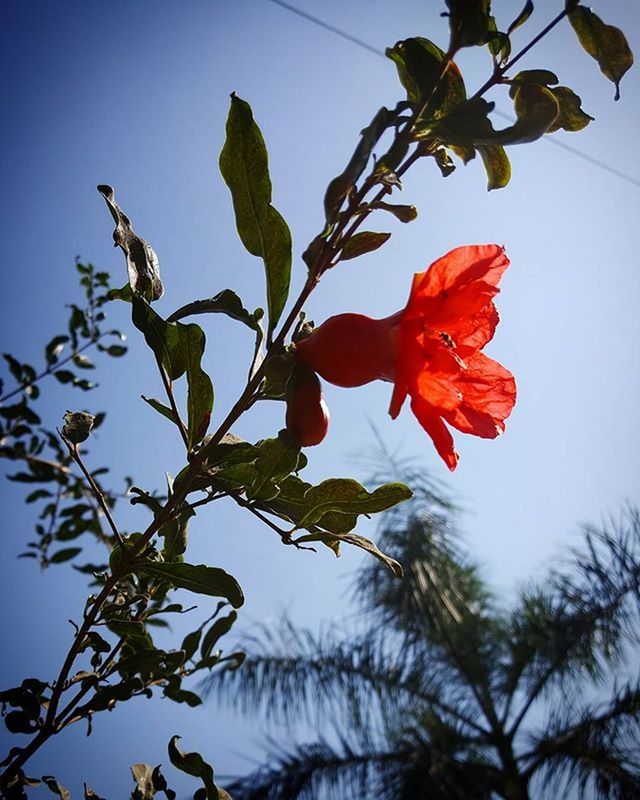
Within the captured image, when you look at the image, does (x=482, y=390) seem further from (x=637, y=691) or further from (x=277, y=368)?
(x=637, y=691)

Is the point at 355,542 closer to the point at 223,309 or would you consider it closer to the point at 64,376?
the point at 223,309

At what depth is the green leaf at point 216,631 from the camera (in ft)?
3.21

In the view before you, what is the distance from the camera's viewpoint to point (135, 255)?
65 centimetres

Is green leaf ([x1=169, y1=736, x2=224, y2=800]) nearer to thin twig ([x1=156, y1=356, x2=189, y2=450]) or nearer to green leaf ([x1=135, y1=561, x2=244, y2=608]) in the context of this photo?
green leaf ([x1=135, y1=561, x2=244, y2=608])

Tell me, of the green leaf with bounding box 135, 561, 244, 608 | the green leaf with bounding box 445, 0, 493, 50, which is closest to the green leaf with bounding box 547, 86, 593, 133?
the green leaf with bounding box 445, 0, 493, 50

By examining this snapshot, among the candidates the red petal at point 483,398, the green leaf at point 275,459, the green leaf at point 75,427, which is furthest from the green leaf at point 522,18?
the green leaf at point 75,427

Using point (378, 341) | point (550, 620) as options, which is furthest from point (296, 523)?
point (550, 620)

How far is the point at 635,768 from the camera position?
11.1 feet

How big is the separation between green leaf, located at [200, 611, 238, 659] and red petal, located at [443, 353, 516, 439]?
1.72 feet

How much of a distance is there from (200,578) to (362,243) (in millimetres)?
398

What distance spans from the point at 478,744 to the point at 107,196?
447 centimetres

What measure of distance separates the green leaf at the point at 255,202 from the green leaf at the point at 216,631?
0.55m

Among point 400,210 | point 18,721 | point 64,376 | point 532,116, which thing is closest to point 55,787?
point 18,721

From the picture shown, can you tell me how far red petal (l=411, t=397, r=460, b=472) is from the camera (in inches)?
24.2
